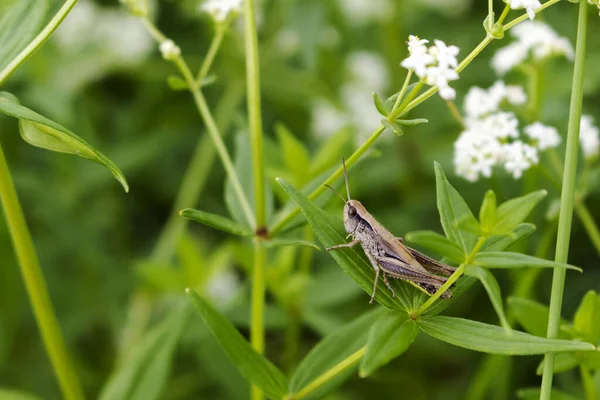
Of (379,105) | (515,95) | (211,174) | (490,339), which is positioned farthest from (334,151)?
(211,174)

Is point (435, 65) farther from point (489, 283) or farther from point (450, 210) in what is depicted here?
point (489, 283)

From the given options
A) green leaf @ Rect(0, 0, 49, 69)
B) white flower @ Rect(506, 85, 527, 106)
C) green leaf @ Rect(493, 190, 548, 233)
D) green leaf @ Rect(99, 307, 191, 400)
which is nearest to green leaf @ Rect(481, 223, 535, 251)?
green leaf @ Rect(493, 190, 548, 233)

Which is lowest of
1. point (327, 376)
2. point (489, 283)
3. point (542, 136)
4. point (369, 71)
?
point (327, 376)

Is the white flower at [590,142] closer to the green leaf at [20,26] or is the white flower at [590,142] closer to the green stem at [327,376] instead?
the green stem at [327,376]

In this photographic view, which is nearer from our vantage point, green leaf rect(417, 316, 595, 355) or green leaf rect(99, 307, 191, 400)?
green leaf rect(417, 316, 595, 355)

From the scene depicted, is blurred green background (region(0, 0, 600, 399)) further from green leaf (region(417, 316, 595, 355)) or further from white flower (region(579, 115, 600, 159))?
green leaf (region(417, 316, 595, 355))

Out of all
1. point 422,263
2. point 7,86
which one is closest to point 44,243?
point 7,86

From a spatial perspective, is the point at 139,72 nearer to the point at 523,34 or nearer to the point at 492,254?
the point at 523,34
